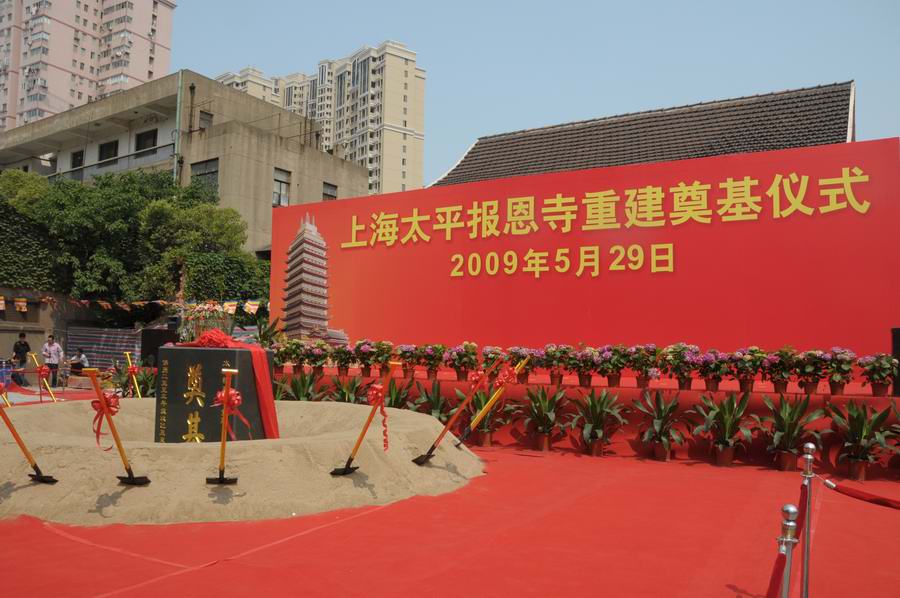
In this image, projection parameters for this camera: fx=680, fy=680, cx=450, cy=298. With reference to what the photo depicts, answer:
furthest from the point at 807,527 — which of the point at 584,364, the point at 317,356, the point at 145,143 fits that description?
the point at 145,143

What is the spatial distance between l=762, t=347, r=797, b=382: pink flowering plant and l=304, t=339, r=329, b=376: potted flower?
608cm

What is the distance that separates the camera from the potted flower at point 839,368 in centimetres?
740

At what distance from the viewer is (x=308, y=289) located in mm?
12711

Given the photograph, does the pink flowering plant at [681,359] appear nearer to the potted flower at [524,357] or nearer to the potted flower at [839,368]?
the potted flower at [839,368]

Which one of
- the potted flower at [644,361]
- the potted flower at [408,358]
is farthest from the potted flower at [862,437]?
the potted flower at [408,358]

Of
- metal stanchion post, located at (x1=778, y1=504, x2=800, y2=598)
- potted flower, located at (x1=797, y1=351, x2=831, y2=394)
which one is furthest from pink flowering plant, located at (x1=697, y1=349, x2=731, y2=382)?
metal stanchion post, located at (x1=778, y1=504, x2=800, y2=598)

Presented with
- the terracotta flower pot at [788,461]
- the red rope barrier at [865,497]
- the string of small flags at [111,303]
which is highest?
the string of small flags at [111,303]

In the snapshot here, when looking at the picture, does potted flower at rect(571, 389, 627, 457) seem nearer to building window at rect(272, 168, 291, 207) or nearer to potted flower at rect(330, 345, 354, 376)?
potted flower at rect(330, 345, 354, 376)

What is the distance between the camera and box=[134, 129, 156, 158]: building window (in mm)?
26513

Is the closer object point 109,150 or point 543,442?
point 543,442

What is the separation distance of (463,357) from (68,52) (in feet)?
208

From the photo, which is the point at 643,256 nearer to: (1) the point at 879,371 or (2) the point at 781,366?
(2) the point at 781,366

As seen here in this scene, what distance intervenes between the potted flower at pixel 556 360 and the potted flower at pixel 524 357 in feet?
0.24

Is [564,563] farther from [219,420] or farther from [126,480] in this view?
[219,420]
